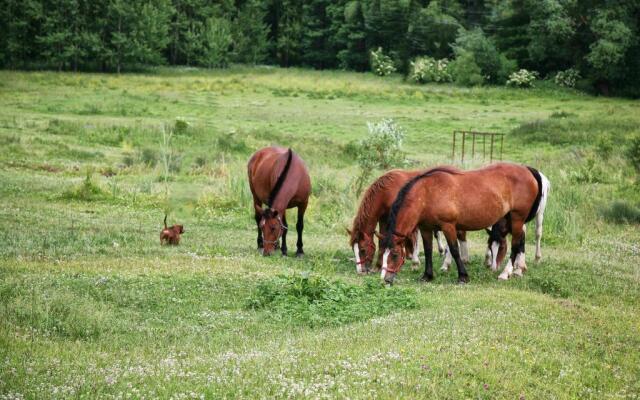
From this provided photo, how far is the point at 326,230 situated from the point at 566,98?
1521 inches

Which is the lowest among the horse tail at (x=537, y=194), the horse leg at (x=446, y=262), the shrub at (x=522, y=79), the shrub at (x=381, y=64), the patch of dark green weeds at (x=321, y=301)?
the horse leg at (x=446, y=262)

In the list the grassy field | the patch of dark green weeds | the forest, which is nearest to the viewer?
the grassy field

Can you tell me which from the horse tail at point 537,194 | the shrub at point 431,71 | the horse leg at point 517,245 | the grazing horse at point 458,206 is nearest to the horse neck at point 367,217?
the grazing horse at point 458,206

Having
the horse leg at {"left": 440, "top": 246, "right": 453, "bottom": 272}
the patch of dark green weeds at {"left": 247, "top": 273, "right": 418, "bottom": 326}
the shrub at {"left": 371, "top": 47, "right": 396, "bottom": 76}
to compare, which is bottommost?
the horse leg at {"left": 440, "top": 246, "right": 453, "bottom": 272}

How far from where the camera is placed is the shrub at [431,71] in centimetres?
6397

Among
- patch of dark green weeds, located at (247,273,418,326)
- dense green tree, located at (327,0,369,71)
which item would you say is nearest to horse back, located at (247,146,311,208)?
patch of dark green weeds, located at (247,273,418,326)

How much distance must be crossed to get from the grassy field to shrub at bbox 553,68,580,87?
28.2m

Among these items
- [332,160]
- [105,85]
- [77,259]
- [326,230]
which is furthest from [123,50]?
[77,259]

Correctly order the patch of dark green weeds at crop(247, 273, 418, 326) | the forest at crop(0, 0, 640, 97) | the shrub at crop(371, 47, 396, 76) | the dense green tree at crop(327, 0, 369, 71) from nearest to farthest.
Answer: the patch of dark green weeds at crop(247, 273, 418, 326), the forest at crop(0, 0, 640, 97), the shrub at crop(371, 47, 396, 76), the dense green tree at crop(327, 0, 369, 71)

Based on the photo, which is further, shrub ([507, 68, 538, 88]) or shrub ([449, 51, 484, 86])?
shrub ([449, 51, 484, 86])

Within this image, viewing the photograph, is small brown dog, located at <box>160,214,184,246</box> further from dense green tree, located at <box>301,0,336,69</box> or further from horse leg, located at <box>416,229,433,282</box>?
dense green tree, located at <box>301,0,336,69</box>

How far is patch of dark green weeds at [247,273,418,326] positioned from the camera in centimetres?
1105

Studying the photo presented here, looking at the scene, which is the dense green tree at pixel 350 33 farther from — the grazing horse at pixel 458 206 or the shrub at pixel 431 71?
the grazing horse at pixel 458 206

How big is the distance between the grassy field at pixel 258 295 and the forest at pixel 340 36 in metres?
27.2
